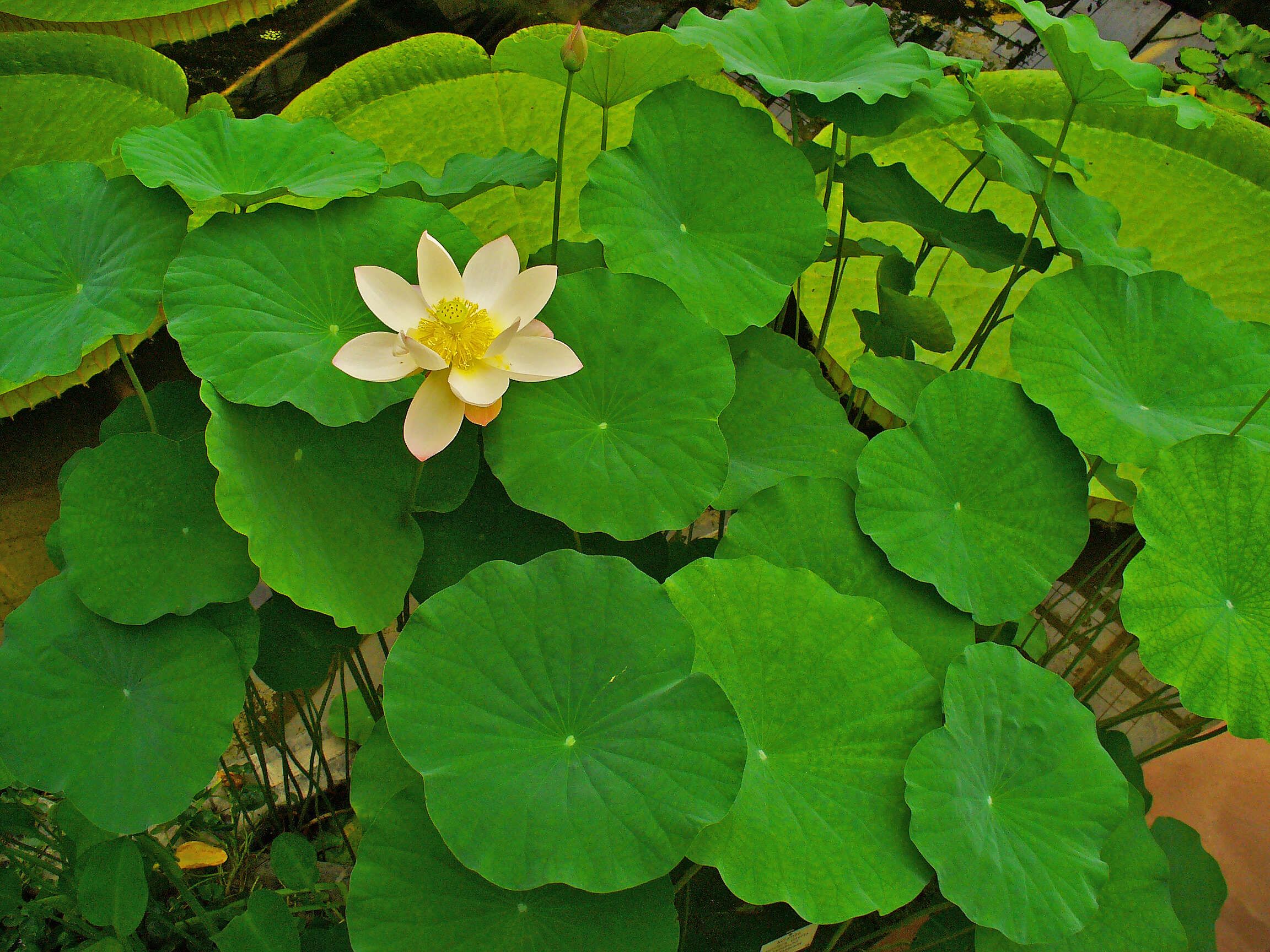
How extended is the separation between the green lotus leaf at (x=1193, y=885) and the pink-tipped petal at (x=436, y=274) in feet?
3.85

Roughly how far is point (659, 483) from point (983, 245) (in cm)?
73

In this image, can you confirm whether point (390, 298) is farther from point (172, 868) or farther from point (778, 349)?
point (172, 868)

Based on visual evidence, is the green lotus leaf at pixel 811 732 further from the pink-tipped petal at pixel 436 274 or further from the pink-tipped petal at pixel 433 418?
the pink-tipped petal at pixel 436 274

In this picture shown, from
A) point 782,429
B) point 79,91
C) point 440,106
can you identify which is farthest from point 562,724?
point 79,91

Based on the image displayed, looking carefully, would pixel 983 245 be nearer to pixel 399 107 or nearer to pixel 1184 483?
pixel 1184 483

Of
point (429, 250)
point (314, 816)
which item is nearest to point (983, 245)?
point (429, 250)

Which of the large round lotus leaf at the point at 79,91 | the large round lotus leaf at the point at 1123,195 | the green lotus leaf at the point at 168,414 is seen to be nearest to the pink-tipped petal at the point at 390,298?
the green lotus leaf at the point at 168,414

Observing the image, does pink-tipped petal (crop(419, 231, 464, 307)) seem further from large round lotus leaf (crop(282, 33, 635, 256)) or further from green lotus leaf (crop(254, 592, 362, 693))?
large round lotus leaf (crop(282, 33, 635, 256))

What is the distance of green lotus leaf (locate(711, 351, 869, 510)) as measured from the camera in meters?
1.13

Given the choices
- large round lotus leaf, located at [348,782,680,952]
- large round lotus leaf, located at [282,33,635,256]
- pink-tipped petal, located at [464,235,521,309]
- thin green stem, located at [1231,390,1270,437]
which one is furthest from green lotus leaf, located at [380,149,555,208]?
thin green stem, located at [1231,390,1270,437]

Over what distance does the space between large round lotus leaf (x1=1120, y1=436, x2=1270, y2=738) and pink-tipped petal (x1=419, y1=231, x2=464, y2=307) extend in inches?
32.1

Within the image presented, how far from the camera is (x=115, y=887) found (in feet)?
3.18

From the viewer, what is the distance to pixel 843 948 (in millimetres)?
1229

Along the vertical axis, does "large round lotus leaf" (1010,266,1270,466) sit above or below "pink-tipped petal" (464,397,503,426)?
above
